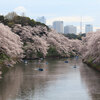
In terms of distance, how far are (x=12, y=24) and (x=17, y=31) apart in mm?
4486

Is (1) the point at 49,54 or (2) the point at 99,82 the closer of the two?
(2) the point at 99,82

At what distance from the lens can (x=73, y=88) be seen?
29.3 meters

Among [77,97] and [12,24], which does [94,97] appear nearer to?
[77,97]

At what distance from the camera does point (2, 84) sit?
1228 inches

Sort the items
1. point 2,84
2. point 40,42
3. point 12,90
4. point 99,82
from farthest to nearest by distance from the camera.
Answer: point 40,42 < point 99,82 < point 2,84 < point 12,90

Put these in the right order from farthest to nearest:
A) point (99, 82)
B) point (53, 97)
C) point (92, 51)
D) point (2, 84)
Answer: point (92, 51) < point (99, 82) < point (2, 84) < point (53, 97)

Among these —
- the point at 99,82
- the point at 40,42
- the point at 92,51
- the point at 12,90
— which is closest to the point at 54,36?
the point at 40,42

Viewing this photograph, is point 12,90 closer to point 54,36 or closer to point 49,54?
point 49,54

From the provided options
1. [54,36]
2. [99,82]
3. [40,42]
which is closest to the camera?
[99,82]

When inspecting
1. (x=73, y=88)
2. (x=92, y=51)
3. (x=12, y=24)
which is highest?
(x=12, y=24)

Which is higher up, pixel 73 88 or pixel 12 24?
pixel 12 24

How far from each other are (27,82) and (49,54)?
51.5 metres

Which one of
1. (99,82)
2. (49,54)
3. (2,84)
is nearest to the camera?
(2,84)

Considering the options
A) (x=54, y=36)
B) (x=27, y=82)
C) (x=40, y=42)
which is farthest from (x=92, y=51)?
(x=54, y=36)
